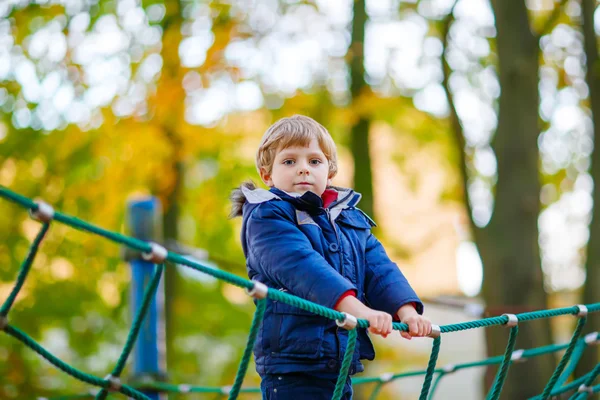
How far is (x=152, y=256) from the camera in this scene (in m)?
1.40

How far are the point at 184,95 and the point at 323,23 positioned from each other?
4.25ft

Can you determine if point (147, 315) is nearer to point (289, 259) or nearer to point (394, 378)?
point (394, 378)

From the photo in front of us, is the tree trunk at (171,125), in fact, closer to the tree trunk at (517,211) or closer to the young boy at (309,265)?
the tree trunk at (517,211)

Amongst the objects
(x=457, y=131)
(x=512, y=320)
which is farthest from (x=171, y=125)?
(x=512, y=320)

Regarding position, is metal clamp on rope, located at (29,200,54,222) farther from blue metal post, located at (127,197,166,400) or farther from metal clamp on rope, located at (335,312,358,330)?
blue metal post, located at (127,197,166,400)

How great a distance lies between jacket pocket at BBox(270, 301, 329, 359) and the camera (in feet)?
5.30

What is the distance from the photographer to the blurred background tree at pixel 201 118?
5609 millimetres

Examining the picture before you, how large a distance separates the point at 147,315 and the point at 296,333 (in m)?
2.07

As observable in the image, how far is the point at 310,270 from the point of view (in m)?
1.59

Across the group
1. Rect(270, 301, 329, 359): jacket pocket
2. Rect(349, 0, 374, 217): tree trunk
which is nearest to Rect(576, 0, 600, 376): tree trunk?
Rect(349, 0, 374, 217): tree trunk

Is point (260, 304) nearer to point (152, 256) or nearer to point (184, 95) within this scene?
point (152, 256)

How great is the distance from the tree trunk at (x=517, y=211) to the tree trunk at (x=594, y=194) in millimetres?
328

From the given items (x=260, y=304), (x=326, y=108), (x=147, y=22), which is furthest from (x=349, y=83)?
(x=260, y=304)

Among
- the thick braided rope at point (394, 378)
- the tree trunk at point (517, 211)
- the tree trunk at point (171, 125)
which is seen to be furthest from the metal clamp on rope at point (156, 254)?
the tree trunk at point (171, 125)
